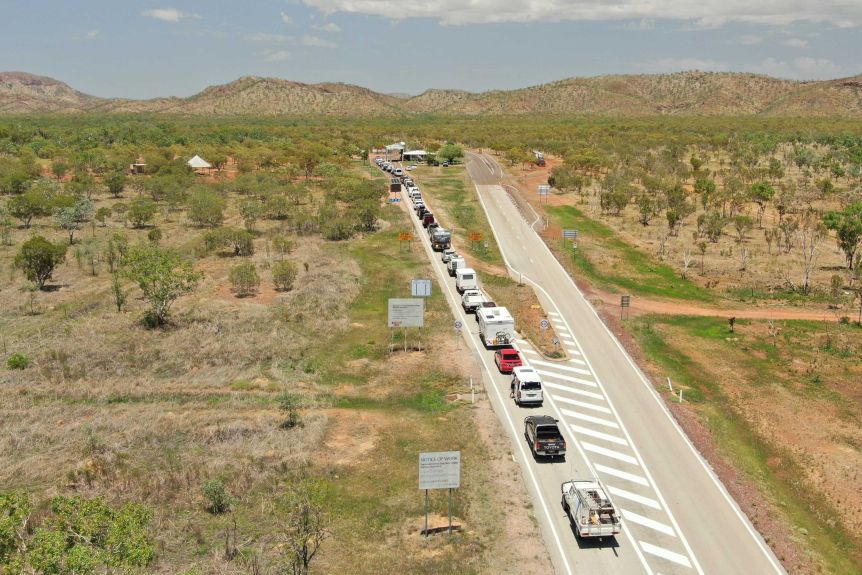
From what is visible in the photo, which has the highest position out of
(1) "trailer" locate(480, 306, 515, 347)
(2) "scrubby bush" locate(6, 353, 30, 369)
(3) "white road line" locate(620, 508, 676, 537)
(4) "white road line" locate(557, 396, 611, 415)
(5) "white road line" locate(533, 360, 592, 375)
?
(1) "trailer" locate(480, 306, 515, 347)

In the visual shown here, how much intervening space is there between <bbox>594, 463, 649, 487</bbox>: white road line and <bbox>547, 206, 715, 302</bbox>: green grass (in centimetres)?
2954

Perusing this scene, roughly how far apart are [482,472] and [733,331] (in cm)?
2798

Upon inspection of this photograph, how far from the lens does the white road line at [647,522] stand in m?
24.9

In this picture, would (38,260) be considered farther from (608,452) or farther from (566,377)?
(608,452)

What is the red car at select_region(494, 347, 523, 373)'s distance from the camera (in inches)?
1507

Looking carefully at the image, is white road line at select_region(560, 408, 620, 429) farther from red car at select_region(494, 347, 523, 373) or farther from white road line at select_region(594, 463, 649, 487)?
red car at select_region(494, 347, 523, 373)

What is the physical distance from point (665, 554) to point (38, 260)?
52130 millimetres

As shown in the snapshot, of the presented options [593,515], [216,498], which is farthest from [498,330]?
[216,498]

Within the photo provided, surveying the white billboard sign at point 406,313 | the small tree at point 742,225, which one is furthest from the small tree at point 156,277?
the small tree at point 742,225

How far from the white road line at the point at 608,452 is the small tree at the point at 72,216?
5961cm

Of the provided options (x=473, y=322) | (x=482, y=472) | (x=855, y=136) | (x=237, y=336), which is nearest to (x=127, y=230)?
(x=237, y=336)

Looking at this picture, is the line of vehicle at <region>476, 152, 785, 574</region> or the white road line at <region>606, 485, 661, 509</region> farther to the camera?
the white road line at <region>606, 485, 661, 509</region>

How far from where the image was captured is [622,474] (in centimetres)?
2852

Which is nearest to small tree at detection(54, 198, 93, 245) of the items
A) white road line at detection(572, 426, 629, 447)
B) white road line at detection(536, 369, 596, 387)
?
white road line at detection(536, 369, 596, 387)
